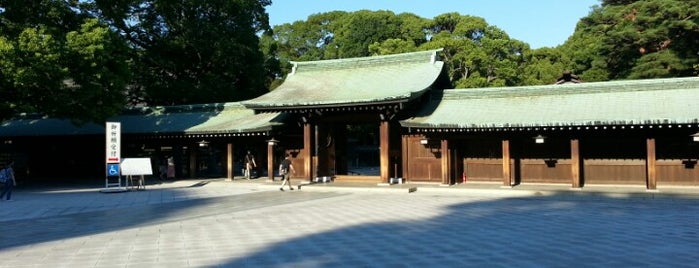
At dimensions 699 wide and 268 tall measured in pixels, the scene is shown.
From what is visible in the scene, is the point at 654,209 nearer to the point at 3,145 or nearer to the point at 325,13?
the point at 3,145

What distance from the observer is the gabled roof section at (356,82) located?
24.7m

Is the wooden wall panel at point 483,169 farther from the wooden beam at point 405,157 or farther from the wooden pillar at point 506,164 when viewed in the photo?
the wooden beam at point 405,157

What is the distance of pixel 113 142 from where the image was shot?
24.0 m

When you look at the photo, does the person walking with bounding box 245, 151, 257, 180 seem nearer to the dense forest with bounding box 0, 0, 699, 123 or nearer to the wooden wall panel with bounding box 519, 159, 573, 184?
the dense forest with bounding box 0, 0, 699, 123

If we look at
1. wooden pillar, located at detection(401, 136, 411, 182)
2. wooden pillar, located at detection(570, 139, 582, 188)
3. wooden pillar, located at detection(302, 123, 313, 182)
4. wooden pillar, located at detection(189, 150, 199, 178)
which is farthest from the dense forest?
wooden pillar, located at detection(570, 139, 582, 188)

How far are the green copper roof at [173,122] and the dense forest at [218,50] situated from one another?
206 cm

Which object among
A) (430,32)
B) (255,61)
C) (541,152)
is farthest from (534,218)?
(430,32)

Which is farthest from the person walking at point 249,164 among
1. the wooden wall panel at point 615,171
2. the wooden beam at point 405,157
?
the wooden wall panel at point 615,171

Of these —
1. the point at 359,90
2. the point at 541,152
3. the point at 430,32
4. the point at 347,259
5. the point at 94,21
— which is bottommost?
the point at 347,259

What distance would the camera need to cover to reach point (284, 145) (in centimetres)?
2900

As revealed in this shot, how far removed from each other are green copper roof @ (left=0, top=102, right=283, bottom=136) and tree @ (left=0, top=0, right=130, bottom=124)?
373cm

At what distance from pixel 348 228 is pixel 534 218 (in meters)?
5.21

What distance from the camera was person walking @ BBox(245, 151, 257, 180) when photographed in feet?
98.5

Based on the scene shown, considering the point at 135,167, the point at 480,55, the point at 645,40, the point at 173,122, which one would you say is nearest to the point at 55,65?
the point at 135,167
